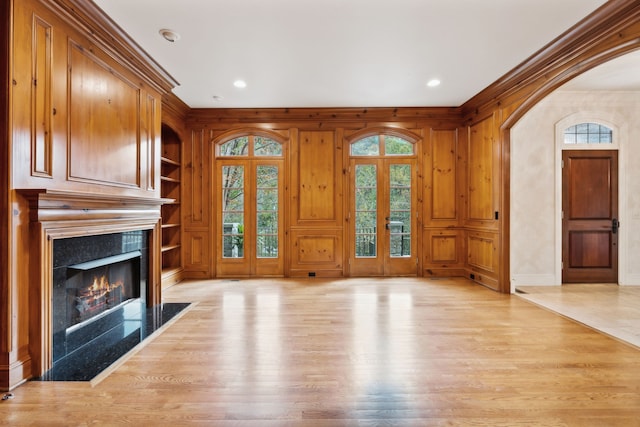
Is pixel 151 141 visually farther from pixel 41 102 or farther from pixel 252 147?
pixel 252 147

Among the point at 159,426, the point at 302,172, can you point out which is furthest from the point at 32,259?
the point at 302,172

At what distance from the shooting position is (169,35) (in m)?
3.23

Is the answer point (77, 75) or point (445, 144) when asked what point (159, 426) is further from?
point (445, 144)

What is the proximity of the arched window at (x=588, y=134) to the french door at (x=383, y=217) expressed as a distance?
2487 mm

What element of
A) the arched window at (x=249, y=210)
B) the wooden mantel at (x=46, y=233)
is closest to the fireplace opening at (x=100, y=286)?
the wooden mantel at (x=46, y=233)

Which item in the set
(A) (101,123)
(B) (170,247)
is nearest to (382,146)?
(B) (170,247)

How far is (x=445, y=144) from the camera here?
5.81m

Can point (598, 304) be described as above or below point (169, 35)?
below

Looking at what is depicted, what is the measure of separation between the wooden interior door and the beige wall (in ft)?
0.41

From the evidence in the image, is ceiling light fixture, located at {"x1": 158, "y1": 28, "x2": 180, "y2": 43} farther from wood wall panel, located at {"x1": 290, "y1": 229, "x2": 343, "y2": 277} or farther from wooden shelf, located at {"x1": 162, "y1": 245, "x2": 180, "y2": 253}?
wood wall panel, located at {"x1": 290, "y1": 229, "x2": 343, "y2": 277}

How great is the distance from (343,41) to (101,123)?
2563 mm

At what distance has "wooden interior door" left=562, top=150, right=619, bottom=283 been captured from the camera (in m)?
5.16

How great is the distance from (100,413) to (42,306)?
3.22 feet

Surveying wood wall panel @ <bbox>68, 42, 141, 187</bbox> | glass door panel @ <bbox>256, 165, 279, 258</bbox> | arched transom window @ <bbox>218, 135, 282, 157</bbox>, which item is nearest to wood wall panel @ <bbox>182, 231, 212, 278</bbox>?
glass door panel @ <bbox>256, 165, 279, 258</bbox>
